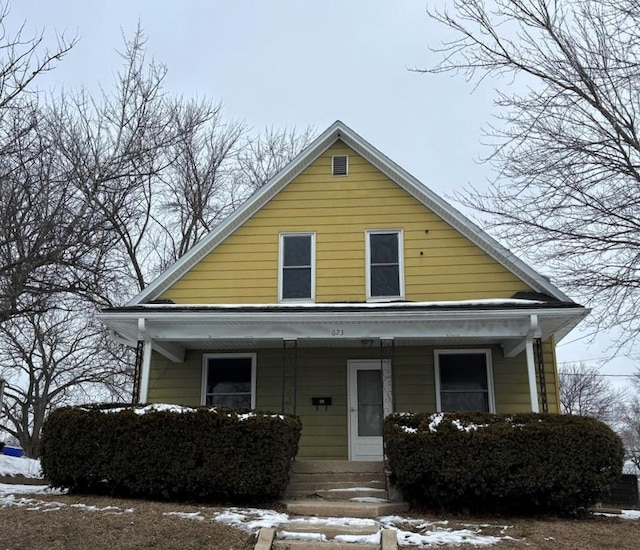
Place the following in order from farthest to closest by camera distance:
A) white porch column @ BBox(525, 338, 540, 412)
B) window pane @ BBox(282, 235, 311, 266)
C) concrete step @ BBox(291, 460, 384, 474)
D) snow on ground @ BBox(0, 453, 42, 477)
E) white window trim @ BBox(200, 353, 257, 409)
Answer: snow on ground @ BBox(0, 453, 42, 477) < window pane @ BBox(282, 235, 311, 266) < white window trim @ BBox(200, 353, 257, 409) < white porch column @ BBox(525, 338, 540, 412) < concrete step @ BBox(291, 460, 384, 474)

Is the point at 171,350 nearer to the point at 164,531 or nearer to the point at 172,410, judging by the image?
the point at 172,410

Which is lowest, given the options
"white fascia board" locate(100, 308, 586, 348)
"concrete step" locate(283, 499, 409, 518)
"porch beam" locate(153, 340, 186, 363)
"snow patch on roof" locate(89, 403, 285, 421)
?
"concrete step" locate(283, 499, 409, 518)

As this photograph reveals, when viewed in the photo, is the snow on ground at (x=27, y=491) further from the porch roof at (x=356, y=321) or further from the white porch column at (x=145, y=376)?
the porch roof at (x=356, y=321)

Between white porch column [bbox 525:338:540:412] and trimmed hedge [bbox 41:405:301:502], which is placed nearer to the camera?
trimmed hedge [bbox 41:405:301:502]

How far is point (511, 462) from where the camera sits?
8164 millimetres

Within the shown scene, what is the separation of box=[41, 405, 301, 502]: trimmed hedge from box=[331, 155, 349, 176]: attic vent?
5.73 meters

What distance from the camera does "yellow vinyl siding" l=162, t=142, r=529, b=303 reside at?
1188cm

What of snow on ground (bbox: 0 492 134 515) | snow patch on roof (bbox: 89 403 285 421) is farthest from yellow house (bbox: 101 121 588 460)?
snow on ground (bbox: 0 492 134 515)

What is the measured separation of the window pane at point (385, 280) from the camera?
1205 cm

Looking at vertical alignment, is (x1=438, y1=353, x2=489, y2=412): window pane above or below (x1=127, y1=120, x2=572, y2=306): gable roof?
below

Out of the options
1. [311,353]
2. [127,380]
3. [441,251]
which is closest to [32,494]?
[311,353]

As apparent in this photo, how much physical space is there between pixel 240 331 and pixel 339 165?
4242mm

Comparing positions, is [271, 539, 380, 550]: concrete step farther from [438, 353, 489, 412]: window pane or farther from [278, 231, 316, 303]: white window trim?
[278, 231, 316, 303]: white window trim

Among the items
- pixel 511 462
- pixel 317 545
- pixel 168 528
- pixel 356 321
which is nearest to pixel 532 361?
pixel 511 462
